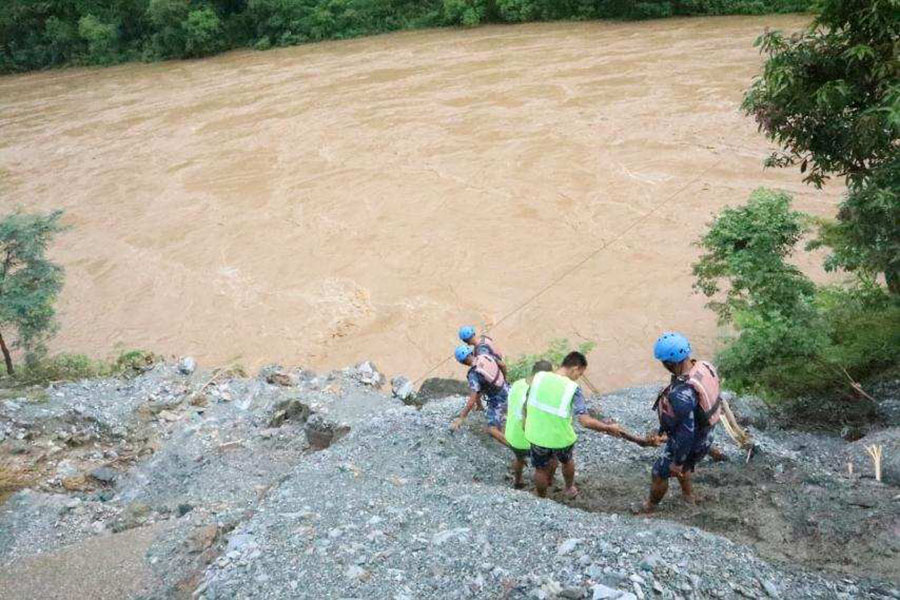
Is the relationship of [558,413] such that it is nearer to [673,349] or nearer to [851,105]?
[673,349]

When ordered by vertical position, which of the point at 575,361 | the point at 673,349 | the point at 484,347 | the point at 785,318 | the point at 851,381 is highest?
the point at 673,349

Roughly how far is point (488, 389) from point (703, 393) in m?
2.19

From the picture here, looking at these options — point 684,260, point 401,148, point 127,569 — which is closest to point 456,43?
point 401,148

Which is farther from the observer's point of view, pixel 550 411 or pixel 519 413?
pixel 519 413

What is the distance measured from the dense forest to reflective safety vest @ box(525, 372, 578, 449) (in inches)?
1139

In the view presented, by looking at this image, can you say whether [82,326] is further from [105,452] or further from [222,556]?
[222,556]

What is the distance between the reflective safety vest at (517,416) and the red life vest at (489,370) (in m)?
0.86

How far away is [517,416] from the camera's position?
17.3 ft

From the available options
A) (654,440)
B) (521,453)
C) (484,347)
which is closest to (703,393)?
(654,440)

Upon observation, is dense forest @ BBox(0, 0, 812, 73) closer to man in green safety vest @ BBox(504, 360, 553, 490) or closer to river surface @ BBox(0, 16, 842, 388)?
river surface @ BBox(0, 16, 842, 388)

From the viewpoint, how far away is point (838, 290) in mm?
9367

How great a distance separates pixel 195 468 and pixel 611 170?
1261cm

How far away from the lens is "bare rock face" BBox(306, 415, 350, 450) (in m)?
7.14

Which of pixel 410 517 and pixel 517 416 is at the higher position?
pixel 517 416
